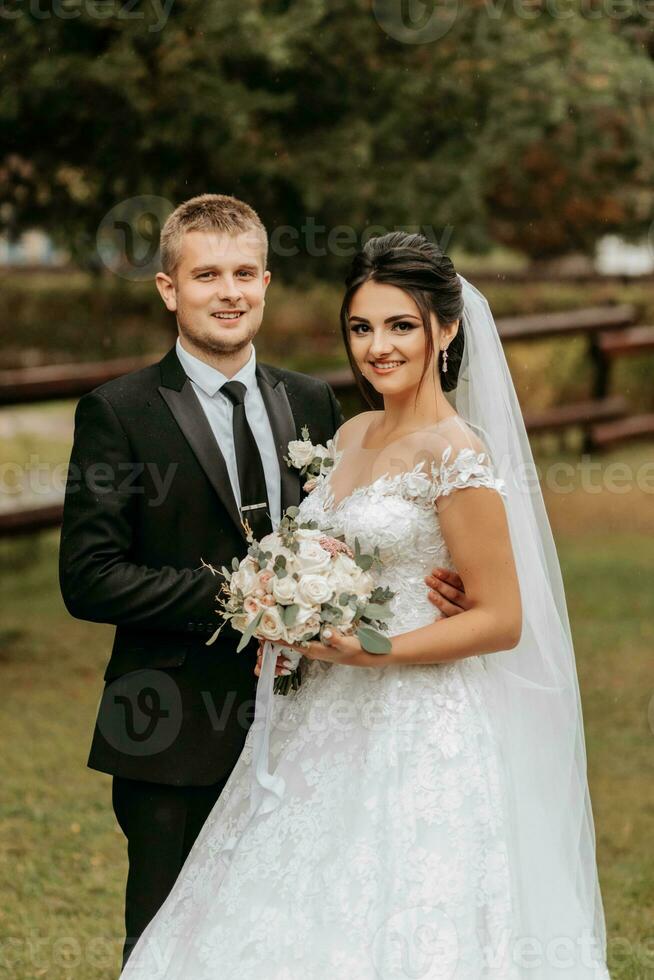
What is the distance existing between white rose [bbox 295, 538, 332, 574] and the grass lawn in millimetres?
2173

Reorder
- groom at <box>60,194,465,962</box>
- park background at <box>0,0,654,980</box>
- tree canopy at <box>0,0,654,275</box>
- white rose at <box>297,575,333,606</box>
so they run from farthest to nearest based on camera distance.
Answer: tree canopy at <box>0,0,654,275</box>
park background at <box>0,0,654,980</box>
groom at <box>60,194,465,962</box>
white rose at <box>297,575,333,606</box>

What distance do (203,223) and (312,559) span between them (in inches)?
42.4

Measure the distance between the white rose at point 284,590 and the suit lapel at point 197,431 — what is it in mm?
568

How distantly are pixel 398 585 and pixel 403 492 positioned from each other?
25 cm

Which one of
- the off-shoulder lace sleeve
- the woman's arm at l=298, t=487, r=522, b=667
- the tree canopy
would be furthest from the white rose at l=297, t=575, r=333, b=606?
the tree canopy

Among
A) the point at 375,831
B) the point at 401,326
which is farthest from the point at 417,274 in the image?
the point at 375,831

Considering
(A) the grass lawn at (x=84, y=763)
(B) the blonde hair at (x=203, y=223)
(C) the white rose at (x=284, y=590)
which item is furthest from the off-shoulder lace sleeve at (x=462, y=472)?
(A) the grass lawn at (x=84, y=763)

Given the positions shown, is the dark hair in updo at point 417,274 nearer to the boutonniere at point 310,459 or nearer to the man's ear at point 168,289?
the boutonniere at point 310,459

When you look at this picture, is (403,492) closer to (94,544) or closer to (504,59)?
(94,544)

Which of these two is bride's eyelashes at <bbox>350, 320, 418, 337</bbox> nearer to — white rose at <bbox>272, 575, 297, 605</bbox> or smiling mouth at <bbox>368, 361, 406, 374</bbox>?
smiling mouth at <bbox>368, 361, 406, 374</bbox>

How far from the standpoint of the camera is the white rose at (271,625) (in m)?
3.07

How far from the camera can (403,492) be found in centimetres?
336

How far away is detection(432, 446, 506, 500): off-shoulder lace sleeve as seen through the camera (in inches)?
128

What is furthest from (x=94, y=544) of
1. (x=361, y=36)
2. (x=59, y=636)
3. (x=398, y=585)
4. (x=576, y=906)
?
(x=59, y=636)
